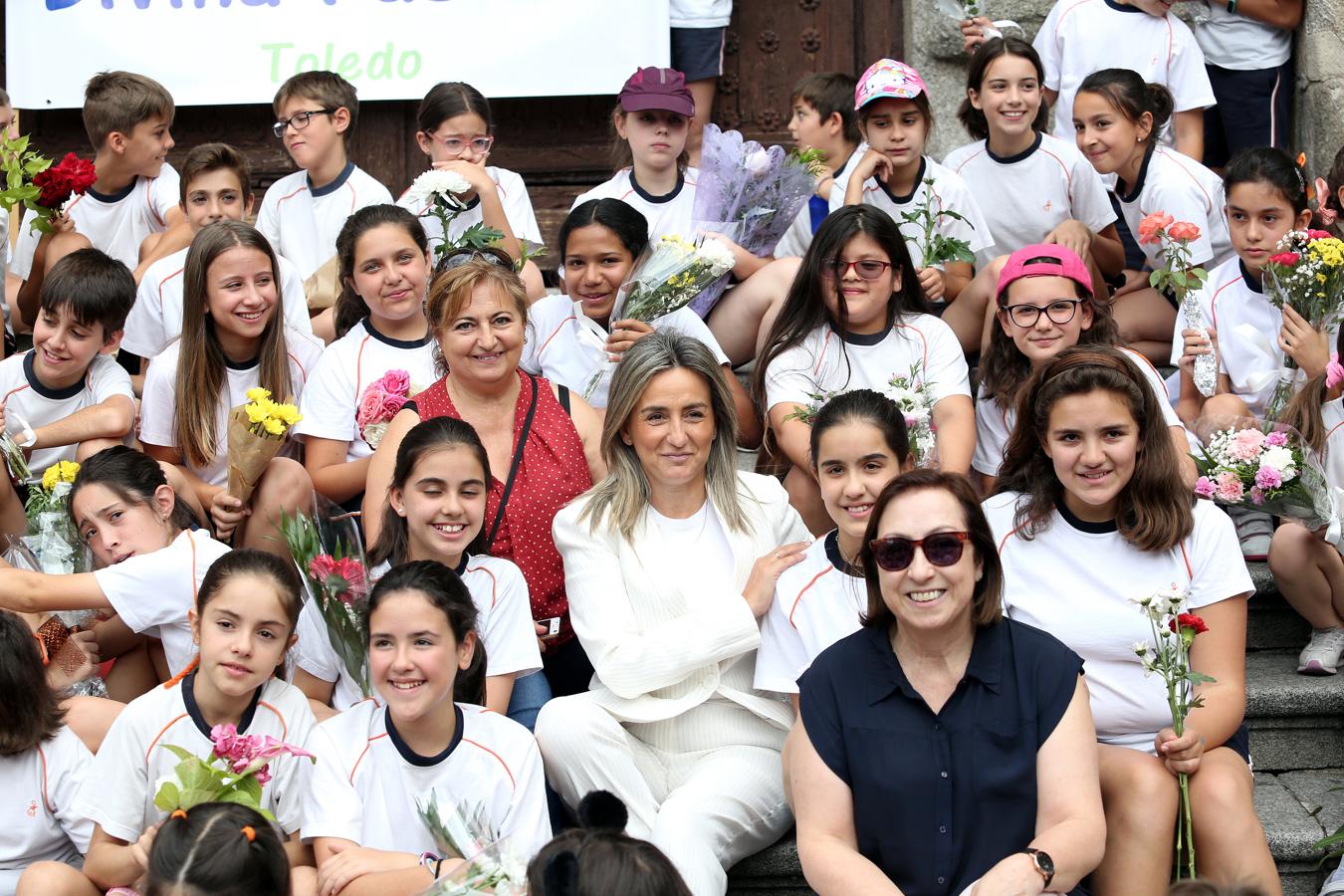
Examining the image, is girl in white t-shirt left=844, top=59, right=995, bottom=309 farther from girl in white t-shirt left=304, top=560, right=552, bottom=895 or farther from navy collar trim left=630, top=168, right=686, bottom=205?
girl in white t-shirt left=304, top=560, right=552, bottom=895

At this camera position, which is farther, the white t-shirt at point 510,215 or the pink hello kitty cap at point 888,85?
the white t-shirt at point 510,215

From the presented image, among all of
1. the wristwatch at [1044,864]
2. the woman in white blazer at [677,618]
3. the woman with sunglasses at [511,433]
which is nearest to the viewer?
the wristwatch at [1044,864]

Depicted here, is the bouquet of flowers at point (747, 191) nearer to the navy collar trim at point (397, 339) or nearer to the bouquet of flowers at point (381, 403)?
the navy collar trim at point (397, 339)

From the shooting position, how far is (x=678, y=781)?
3.86 m

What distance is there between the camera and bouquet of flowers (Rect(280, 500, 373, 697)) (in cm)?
373

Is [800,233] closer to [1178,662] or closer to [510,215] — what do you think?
[510,215]

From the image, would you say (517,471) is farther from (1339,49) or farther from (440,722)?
(1339,49)

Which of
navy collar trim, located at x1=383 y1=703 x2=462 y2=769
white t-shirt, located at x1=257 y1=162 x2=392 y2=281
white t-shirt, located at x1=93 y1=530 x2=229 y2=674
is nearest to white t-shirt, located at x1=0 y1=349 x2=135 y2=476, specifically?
white t-shirt, located at x1=93 y1=530 x2=229 y2=674

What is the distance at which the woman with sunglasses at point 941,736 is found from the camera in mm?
3170

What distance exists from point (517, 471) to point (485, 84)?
11.3 ft

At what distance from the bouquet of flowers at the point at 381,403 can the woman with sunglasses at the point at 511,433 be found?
0.17 meters

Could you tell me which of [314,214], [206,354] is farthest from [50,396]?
[314,214]

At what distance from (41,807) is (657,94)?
Result: 3458 millimetres

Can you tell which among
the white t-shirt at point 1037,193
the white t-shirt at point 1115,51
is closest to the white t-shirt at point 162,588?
the white t-shirt at point 1037,193
